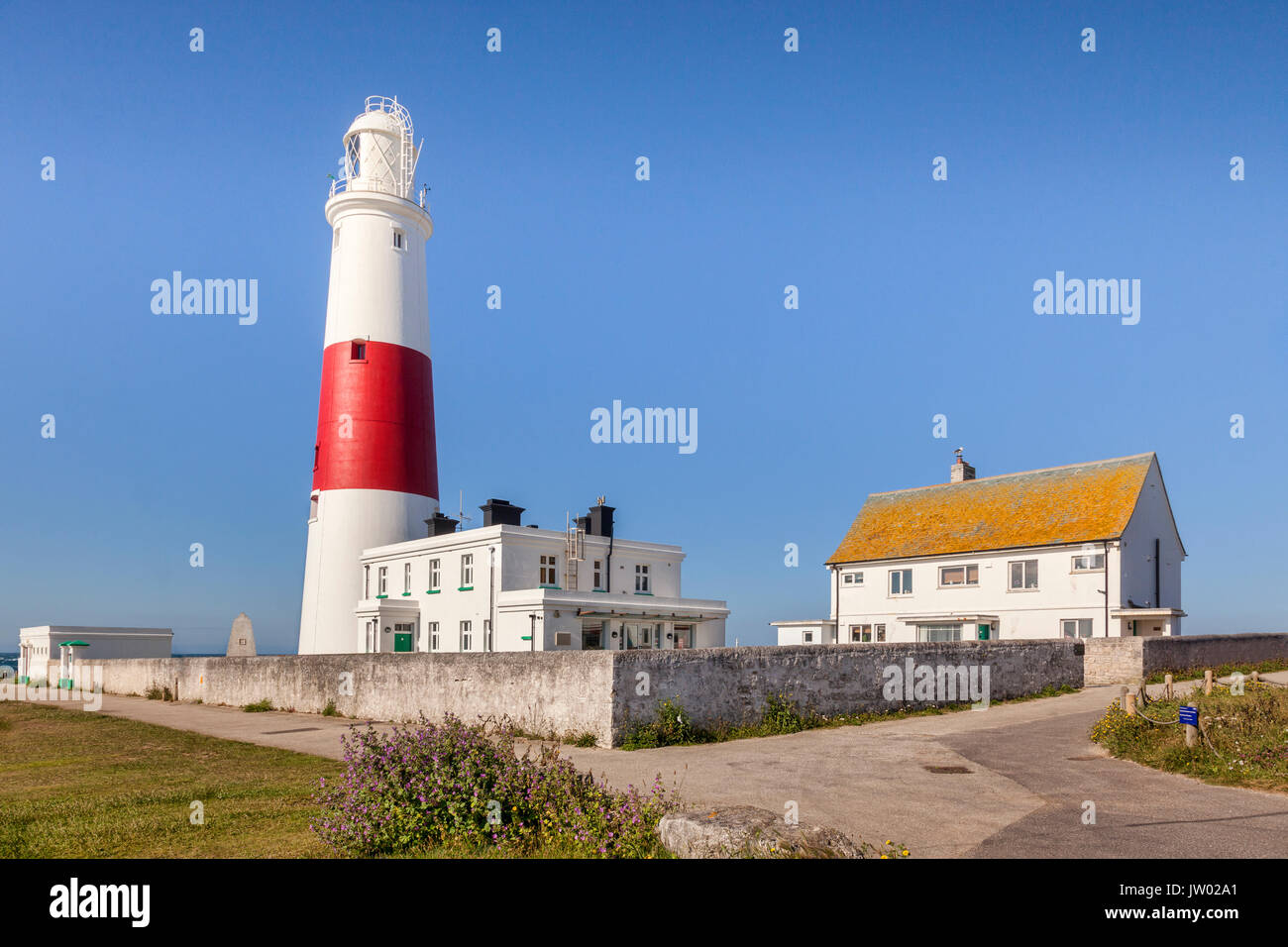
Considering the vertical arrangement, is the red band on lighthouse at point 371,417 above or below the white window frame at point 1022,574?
above

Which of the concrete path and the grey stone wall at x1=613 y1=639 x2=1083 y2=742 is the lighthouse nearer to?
the concrete path

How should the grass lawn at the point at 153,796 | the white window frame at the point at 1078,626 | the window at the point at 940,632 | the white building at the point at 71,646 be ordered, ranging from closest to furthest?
1. the grass lawn at the point at 153,796
2. the white window frame at the point at 1078,626
3. the window at the point at 940,632
4. the white building at the point at 71,646

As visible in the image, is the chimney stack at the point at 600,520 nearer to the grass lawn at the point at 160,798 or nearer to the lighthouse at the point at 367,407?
the lighthouse at the point at 367,407

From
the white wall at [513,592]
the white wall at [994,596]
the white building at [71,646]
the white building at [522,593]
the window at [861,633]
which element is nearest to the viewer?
the white wall at [513,592]

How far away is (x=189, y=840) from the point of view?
32.3ft

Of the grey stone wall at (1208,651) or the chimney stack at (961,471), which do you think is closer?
the grey stone wall at (1208,651)

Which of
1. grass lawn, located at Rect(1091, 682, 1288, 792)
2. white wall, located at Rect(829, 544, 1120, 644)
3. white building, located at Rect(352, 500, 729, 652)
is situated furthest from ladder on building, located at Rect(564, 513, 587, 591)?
grass lawn, located at Rect(1091, 682, 1288, 792)

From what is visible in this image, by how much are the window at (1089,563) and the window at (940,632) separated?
5.99m

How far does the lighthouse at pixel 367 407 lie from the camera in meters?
39.3

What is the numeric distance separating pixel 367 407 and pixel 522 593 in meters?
10.9

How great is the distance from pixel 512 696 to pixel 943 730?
365 inches

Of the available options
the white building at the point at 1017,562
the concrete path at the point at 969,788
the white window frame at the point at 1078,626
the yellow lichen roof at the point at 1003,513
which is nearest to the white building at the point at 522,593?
the white building at the point at 1017,562

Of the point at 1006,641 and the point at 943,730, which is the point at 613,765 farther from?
the point at 1006,641
